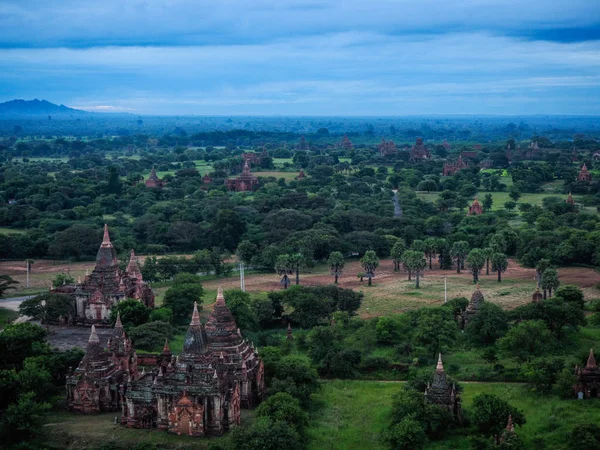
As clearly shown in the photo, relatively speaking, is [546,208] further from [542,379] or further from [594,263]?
[542,379]

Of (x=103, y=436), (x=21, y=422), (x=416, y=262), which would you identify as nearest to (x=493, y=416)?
(x=103, y=436)

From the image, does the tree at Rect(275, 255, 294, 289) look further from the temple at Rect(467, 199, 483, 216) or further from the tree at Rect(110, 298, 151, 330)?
the temple at Rect(467, 199, 483, 216)

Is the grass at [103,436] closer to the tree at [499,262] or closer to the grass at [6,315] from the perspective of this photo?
the grass at [6,315]

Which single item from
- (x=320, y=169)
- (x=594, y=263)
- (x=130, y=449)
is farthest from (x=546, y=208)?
(x=130, y=449)

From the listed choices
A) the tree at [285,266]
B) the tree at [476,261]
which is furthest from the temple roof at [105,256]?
the tree at [476,261]

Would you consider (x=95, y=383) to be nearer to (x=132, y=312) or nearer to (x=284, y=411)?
(x=284, y=411)
